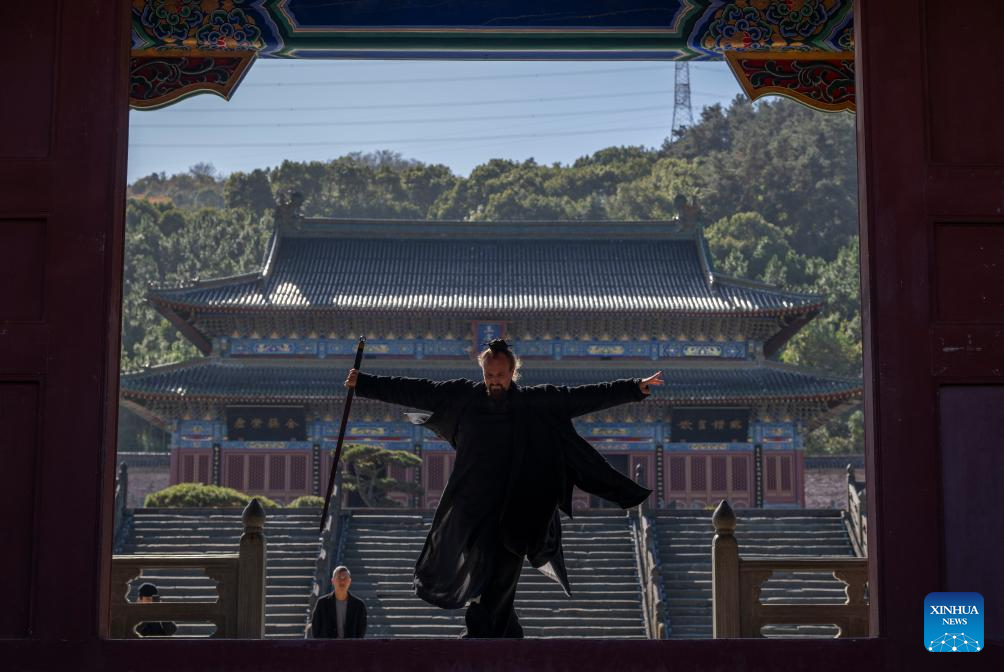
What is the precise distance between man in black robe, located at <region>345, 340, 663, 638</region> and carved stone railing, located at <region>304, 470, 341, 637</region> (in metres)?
13.3

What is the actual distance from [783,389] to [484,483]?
26.6 meters

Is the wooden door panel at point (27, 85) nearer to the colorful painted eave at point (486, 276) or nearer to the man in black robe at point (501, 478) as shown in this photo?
the man in black robe at point (501, 478)

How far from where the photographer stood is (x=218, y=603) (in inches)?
318

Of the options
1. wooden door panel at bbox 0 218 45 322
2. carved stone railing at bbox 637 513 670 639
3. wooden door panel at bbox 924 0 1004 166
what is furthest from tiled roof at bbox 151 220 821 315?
wooden door panel at bbox 0 218 45 322

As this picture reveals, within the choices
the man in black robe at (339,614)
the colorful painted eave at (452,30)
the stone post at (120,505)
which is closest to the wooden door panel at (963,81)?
the colorful painted eave at (452,30)

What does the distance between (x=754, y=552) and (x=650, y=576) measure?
4021mm

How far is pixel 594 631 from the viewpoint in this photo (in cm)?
2042

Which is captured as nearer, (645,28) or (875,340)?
(875,340)

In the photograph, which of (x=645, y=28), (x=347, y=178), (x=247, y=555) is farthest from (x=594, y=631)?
(x=347, y=178)

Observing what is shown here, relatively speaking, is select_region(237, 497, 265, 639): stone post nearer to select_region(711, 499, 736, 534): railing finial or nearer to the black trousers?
the black trousers

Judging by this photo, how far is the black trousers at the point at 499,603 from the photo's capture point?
6012 mm

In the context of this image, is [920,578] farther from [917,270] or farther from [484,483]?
[484,483]

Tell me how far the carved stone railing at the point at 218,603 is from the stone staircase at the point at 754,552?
41.3 ft

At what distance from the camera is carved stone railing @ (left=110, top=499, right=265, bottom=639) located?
26.3ft
